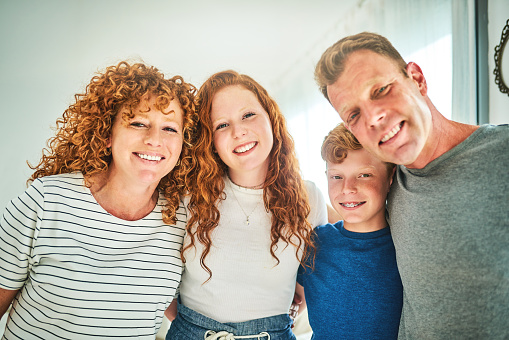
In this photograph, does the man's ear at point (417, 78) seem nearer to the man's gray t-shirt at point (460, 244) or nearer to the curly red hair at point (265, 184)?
the man's gray t-shirt at point (460, 244)

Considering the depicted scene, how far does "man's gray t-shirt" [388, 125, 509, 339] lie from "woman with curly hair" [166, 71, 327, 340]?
0.46 m

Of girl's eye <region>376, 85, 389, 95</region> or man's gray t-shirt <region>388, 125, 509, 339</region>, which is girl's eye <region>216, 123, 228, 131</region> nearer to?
girl's eye <region>376, 85, 389, 95</region>

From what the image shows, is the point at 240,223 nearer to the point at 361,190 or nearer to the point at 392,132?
the point at 361,190

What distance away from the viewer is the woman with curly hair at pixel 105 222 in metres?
1.21

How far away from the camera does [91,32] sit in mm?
3373

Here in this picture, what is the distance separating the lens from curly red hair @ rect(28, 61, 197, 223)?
137cm

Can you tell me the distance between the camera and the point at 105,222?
1.32 m

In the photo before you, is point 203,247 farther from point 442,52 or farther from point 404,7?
point 404,7

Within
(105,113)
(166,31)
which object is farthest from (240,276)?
(166,31)

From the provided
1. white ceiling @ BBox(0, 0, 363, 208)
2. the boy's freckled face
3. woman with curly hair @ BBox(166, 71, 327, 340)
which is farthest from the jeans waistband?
white ceiling @ BBox(0, 0, 363, 208)

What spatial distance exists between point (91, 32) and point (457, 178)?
3559 mm

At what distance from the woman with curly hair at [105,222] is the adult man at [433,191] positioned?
2.45 feet

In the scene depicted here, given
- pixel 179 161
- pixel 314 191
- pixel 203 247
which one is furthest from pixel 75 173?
pixel 314 191

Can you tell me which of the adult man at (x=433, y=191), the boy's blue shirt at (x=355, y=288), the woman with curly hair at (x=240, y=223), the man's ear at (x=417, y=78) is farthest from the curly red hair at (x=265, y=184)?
the man's ear at (x=417, y=78)
